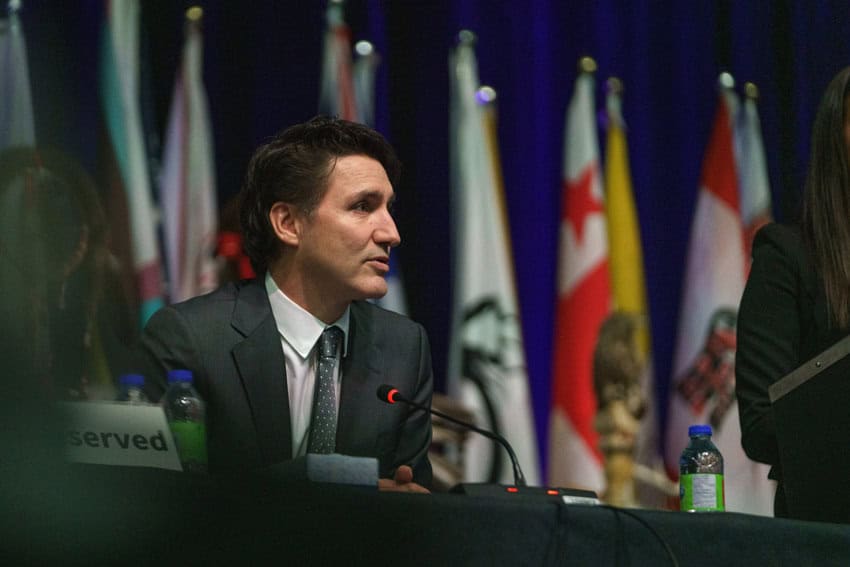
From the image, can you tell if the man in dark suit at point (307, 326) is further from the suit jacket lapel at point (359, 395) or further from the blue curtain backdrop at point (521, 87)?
the blue curtain backdrop at point (521, 87)

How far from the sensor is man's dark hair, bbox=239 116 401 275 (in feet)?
8.53

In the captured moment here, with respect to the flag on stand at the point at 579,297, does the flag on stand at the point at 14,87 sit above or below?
above

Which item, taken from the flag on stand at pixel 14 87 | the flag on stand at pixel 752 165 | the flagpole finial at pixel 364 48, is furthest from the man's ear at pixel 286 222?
the flag on stand at pixel 752 165

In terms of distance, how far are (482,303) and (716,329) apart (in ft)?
3.32

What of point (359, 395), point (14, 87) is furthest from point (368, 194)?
point (14, 87)

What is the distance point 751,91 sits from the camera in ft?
16.1

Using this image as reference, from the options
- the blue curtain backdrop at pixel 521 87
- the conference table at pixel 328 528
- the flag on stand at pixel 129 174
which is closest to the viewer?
the conference table at pixel 328 528

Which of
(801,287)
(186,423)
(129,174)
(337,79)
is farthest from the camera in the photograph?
(337,79)

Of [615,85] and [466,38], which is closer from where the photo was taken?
[466,38]

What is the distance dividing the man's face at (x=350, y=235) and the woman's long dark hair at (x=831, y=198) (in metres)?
0.84

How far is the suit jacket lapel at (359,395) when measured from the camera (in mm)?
2381

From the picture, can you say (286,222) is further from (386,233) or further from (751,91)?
(751,91)

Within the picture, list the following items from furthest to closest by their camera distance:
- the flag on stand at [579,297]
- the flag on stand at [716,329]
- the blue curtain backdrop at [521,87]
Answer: the flag on stand at [716,329], the flag on stand at [579,297], the blue curtain backdrop at [521,87]

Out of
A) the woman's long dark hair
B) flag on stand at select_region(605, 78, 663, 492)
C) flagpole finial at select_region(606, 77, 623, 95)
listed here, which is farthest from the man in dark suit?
flagpole finial at select_region(606, 77, 623, 95)
